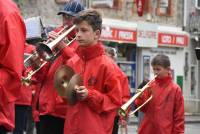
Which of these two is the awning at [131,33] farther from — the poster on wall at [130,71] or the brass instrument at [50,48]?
the brass instrument at [50,48]

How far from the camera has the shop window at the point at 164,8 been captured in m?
31.2

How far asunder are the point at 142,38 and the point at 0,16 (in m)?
25.1

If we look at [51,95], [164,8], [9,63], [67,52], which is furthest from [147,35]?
[9,63]

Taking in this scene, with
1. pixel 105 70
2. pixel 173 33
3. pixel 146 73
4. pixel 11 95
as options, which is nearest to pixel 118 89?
pixel 105 70

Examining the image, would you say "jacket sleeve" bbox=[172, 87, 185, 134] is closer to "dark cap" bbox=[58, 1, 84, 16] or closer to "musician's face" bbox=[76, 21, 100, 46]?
"dark cap" bbox=[58, 1, 84, 16]

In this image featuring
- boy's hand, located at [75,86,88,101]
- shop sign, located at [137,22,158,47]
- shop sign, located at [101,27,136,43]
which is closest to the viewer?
boy's hand, located at [75,86,88,101]

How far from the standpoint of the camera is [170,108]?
7984mm

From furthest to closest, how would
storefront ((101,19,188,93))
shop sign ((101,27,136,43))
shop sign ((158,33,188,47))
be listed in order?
shop sign ((158,33,188,47)) < storefront ((101,19,188,93)) < shop sign ((101,27,136,43))

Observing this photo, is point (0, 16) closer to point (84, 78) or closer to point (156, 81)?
point (84, 78)

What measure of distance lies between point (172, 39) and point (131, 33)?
10.8ft

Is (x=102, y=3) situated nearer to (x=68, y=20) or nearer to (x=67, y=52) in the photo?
(x=68, y=20)

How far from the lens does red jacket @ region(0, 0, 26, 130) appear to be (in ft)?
13.0

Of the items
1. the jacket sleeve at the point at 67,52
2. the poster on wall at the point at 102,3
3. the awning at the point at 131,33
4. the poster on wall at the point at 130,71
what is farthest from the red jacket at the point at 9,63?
the poster on wall at the point at 130,71

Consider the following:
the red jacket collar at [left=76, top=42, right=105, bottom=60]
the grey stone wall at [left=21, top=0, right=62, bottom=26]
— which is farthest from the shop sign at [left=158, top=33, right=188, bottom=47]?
the red jacket collar at [left=76, top=42, right=105, bottom=60]
